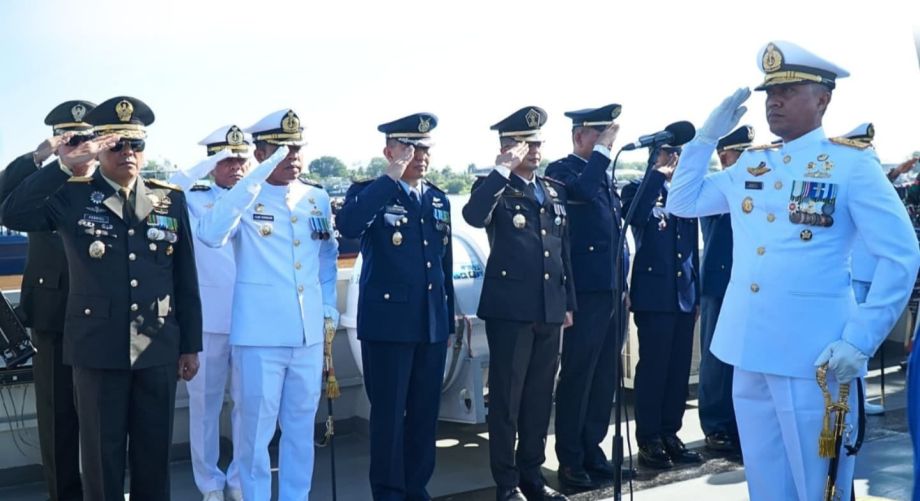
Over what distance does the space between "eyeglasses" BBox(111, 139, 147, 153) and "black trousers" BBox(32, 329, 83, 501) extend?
1.17 meters

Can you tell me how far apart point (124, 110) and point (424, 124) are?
4.72ft

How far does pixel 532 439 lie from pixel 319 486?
1307 mm

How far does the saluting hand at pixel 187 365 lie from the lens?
4.15 meters

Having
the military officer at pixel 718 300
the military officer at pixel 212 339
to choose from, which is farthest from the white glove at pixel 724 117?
the military officer at pixel 212 339

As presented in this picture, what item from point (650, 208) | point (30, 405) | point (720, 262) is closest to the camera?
point (30, 405)

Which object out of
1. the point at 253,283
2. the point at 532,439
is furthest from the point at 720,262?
the point at 253,283

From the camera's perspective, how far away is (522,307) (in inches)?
194

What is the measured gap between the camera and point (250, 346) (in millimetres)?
4480

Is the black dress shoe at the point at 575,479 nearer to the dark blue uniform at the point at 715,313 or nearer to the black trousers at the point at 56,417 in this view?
the dark blue uniform at the point at 715,313

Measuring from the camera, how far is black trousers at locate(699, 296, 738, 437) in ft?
20.3

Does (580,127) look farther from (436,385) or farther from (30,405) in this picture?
(30,405)

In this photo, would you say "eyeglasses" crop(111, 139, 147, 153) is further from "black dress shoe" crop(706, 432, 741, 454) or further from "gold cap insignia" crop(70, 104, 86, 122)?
"black dress shoe" crop(706, 432, 741, 454)

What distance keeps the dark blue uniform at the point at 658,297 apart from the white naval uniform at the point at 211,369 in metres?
2.50

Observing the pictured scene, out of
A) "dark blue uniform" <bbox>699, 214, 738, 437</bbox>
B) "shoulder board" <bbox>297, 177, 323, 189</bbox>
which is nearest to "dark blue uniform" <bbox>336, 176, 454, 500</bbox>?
"shoulder board" <bbox>297, 177, 323, 189</bbox>
